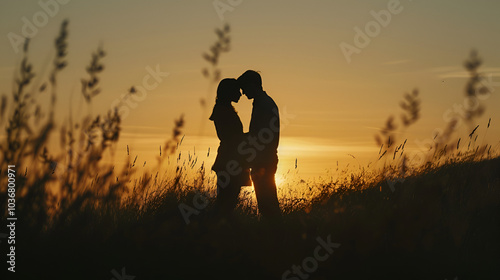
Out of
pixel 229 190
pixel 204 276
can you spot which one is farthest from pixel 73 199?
pixel 229 190

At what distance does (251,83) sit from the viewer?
6.35 meters

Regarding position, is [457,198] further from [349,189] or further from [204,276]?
[204,276]

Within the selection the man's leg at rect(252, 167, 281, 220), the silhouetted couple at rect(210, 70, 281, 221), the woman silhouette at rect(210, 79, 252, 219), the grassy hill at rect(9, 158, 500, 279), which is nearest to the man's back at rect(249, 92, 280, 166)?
the silhouetted couple at rect(210, 70, 281, 221)

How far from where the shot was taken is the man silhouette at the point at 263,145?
6.18m

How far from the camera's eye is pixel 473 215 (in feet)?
20.3

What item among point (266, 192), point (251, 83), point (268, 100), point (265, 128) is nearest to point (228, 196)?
point (266, 192)

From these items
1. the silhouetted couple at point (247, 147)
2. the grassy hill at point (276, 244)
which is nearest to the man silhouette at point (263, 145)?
the silhouetted couple at point (247, 147)

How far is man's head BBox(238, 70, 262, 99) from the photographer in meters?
6.34

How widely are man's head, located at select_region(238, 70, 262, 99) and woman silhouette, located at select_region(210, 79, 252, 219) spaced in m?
0.19

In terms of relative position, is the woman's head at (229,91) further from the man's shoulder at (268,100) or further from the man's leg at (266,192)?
the man's leg at (266,192)

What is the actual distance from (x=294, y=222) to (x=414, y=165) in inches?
91.4

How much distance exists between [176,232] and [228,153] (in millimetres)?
1251

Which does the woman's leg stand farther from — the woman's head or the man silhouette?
the woman's head

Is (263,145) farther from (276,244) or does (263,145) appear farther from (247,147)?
(276,244)
